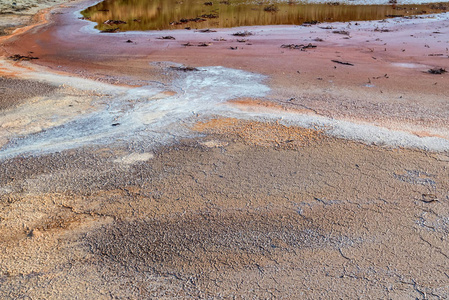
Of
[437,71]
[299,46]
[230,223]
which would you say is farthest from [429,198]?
[299,46]

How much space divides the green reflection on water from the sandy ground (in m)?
8.91

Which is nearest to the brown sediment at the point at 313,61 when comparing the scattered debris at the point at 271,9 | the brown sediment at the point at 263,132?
the brown sediment at the point at 263,132

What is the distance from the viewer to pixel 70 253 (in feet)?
11.2

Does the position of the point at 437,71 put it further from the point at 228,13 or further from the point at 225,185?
the point at 228,13

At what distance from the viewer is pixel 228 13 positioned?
19.3 metres

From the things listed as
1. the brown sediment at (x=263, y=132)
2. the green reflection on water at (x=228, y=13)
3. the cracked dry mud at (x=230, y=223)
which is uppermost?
the green reflection on water at (x=228, y=13)

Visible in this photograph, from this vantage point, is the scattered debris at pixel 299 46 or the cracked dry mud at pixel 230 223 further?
the scattered debris at pixel 299 46

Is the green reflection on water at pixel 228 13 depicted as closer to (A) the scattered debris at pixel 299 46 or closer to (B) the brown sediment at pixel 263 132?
(A) the scattered debris at pixel 299 46

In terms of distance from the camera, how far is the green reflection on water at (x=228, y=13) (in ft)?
55.0

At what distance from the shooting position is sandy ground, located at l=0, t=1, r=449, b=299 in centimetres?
318

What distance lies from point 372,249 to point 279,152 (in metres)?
1.88

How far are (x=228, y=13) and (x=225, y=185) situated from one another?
54.2ft

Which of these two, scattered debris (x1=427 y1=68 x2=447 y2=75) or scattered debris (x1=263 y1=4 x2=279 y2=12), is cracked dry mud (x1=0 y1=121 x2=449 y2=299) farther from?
scattered debris (x1=263 y1=4 x2=279 y2=12)

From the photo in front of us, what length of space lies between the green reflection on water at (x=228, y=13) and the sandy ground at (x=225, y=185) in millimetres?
8908
